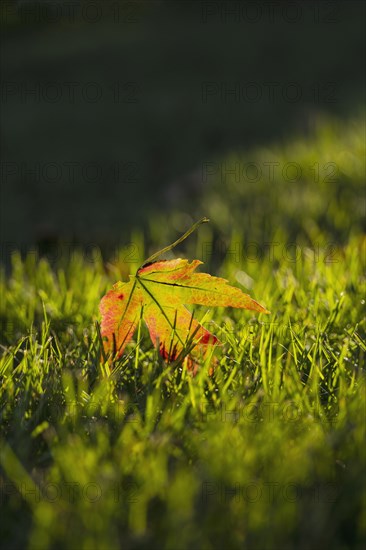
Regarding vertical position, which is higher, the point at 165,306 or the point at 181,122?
the point at 165,306

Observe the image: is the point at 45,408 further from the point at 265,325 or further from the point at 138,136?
the point at 138,136

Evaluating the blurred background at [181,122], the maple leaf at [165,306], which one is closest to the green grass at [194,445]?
the maple leaf at [165,306]

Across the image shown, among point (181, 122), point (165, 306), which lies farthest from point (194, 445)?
point (181, 122)

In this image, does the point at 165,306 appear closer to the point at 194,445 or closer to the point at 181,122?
the point at 194,445

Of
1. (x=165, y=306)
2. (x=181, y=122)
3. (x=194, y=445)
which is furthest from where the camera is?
(x=181, y=122)

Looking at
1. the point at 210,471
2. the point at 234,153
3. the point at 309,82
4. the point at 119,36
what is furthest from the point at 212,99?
the point at 210,471

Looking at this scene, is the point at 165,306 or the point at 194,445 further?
the point at 165,306
